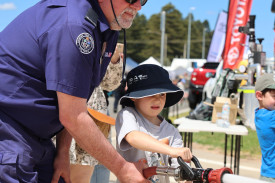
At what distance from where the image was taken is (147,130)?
7.87 ft

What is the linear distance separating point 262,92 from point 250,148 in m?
4.76

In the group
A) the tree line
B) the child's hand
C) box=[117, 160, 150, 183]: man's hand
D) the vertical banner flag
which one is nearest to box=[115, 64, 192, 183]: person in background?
the child's hand

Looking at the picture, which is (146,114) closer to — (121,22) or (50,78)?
(121,22)

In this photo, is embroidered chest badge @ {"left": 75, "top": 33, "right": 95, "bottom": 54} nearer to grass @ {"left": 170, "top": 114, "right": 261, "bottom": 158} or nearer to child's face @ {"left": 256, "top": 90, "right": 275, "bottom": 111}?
child's face @ {"left": 256, "top": 90, "right": 275, "bottom": 111}

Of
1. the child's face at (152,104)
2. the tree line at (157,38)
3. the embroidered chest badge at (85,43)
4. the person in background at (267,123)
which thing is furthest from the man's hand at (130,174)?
the tree line at (157,38)

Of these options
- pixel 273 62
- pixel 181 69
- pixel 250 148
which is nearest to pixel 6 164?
pixel 273 62

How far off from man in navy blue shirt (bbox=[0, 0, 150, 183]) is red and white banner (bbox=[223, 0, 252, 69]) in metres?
7.45

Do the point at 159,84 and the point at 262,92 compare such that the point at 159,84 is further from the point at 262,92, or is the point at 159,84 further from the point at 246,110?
the point at 246,110

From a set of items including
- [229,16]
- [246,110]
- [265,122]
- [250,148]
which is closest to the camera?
[265,122]

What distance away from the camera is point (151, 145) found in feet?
6.51

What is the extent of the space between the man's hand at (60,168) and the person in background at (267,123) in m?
2.17

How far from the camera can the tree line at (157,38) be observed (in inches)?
3231

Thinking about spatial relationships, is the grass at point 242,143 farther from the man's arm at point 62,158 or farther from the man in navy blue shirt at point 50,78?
the man in navy blue shirt at point 50,78

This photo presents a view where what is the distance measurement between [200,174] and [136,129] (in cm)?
96
